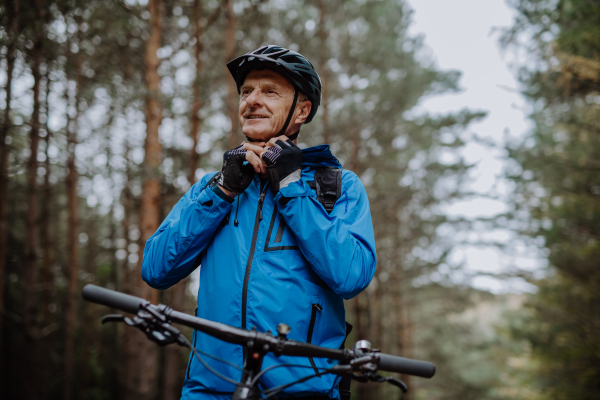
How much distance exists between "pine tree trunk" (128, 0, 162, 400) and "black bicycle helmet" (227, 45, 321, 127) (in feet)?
16.1

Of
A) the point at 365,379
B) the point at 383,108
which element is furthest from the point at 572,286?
the point at 365,379

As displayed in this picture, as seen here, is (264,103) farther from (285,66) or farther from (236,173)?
(236,173)

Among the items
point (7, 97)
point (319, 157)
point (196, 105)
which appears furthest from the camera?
point (196, 105)

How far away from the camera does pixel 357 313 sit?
12.0 metres

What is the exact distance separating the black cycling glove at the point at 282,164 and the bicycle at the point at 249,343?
705mm

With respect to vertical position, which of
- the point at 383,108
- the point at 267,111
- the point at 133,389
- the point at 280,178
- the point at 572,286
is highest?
the point at 383,108

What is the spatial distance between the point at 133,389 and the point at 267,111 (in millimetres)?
6505

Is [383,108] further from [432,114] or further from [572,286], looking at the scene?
[572,286]

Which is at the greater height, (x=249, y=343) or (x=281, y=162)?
(x=281, y=162)

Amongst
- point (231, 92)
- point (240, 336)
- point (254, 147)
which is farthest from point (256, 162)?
point (231, 92)

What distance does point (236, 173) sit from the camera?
2.01 metres

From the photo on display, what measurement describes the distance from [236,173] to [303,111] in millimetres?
732

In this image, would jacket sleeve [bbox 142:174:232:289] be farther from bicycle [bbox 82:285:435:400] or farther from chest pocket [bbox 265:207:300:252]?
bicycle [bbox 82:285:435:400]

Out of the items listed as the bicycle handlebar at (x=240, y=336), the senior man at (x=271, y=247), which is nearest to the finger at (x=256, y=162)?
the senior man at (x=271, y=247)
